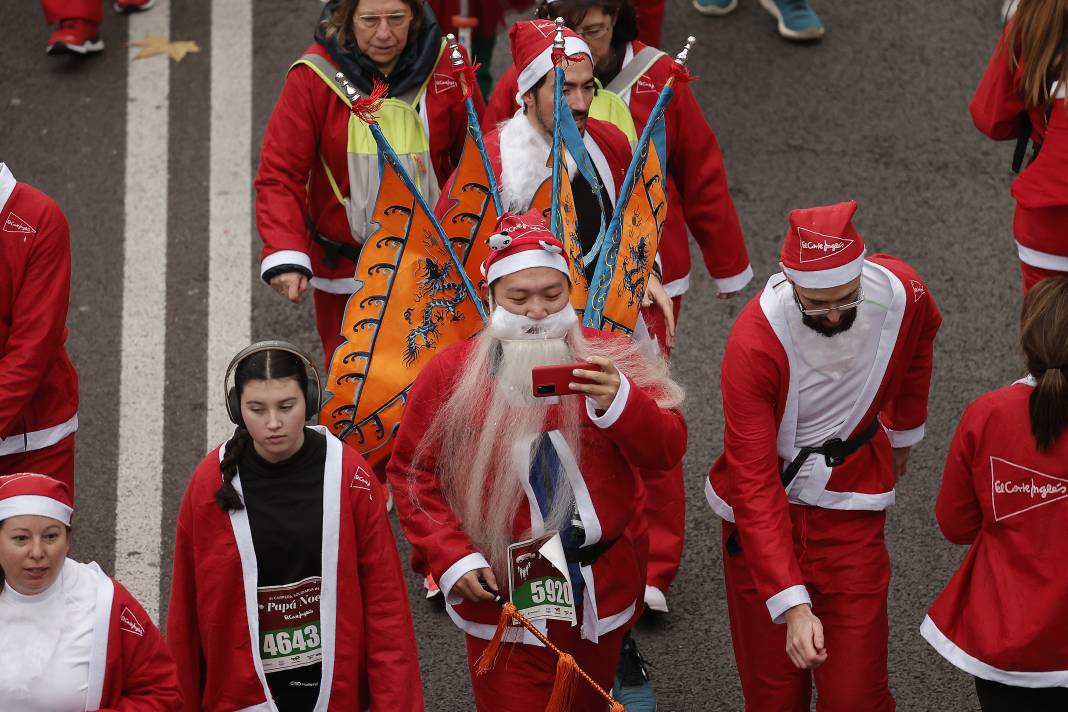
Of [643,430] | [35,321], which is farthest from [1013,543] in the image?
[35,321]

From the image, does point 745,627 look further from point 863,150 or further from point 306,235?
point 863,150

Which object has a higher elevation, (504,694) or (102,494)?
(504,694)

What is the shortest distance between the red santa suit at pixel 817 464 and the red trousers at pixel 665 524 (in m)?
0.90

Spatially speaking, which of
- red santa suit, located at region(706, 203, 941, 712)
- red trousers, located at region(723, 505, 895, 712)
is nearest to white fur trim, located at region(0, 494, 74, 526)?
red santa suit, located at region(706, 203, 941, 712)

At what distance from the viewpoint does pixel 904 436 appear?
213 inches

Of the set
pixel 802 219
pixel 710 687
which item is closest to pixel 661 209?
pixel 802 219

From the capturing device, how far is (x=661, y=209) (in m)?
5.55

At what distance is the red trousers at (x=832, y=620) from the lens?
5016mm

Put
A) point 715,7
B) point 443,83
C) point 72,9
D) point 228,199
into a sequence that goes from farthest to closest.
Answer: point 715,7
point 72,9
point 228,199
point 443,83

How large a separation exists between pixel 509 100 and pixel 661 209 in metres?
0.93

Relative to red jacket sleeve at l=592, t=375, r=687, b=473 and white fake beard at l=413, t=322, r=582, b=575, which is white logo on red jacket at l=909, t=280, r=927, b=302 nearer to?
red jacket sleeve at l=592, t=375, r=687, b=473

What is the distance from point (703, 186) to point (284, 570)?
2.47 metres

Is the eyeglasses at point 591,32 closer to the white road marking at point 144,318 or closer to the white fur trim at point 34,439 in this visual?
the white fur trim at point 34,439

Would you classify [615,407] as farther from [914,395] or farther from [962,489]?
[914,395]
